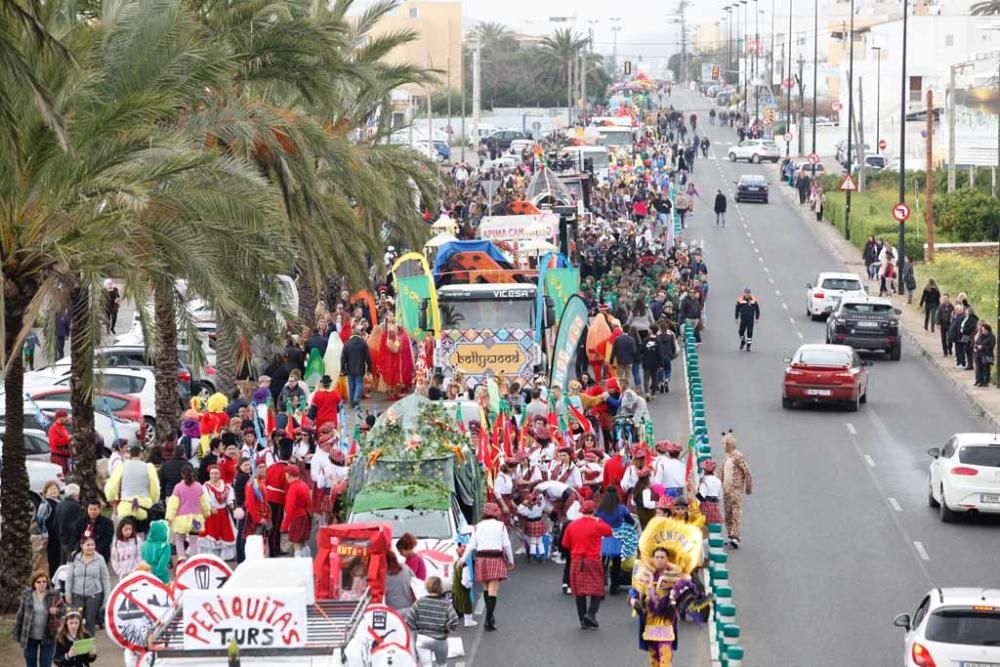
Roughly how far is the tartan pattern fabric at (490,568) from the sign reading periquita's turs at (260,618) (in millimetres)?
7076

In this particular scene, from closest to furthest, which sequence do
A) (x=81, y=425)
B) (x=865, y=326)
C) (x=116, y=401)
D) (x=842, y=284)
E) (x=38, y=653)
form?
→ (x=38, y=653)
(x=81, y=425)
(x=116, y=401)
(x=865, y=326)
(x=842, y=284)

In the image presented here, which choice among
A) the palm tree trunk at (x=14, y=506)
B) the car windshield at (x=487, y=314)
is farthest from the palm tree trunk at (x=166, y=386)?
the palm tree trunk at (x=14, y=506)

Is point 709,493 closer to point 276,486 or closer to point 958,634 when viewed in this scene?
point 276,486

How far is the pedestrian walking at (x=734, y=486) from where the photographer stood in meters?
22.5

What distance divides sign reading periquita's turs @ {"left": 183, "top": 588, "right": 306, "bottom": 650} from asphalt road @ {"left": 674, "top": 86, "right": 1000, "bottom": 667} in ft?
23.5

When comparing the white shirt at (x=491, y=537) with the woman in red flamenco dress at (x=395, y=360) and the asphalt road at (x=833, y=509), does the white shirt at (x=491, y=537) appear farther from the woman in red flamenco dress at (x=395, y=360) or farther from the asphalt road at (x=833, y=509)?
the woman in red flamenco dress at (x=395, y=360)

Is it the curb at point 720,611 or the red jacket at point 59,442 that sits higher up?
the red jacket at point 59,442

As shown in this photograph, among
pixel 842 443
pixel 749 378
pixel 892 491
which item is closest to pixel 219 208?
pixel 892 491

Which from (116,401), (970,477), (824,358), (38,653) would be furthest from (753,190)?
(38,653)

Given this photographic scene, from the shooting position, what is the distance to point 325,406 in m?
27.1

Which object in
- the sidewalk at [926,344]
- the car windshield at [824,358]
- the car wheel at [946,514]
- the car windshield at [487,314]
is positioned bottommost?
the sidewalk at [926,344]

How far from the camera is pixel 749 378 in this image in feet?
125

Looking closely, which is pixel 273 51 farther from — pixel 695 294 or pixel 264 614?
pixel 695 294

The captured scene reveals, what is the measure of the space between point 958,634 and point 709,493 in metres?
6.30
